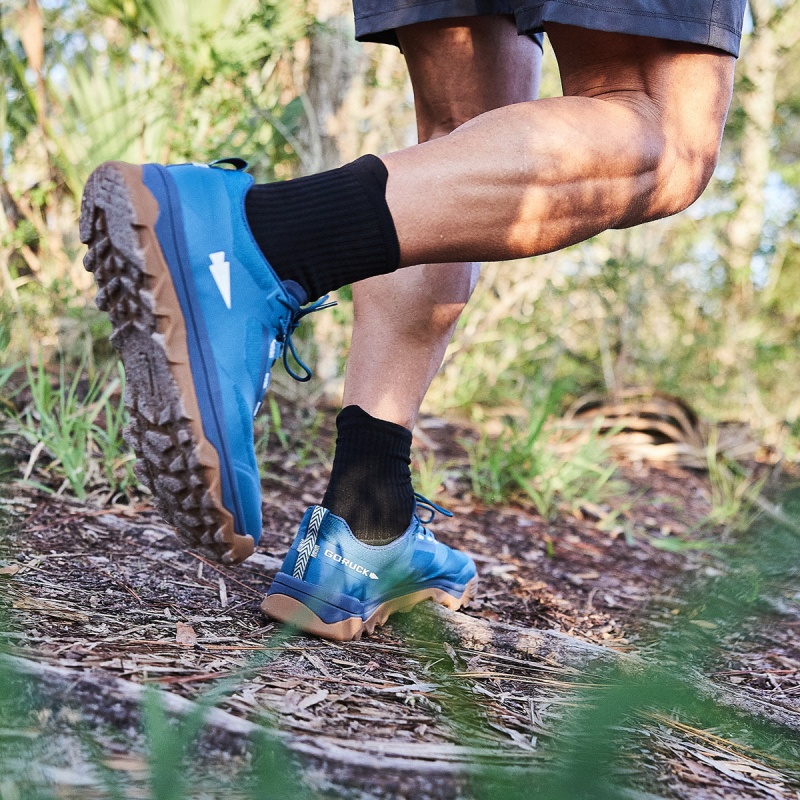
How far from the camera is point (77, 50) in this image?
3.11m

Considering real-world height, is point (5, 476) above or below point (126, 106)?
below

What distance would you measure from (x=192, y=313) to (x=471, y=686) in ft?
1.75

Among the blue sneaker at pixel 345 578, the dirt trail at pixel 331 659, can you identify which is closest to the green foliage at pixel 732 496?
the dirt trail at pixel 331 659

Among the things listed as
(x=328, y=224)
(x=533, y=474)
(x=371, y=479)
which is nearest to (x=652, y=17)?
(x=328, y=224)

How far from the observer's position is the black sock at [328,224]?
0.95m

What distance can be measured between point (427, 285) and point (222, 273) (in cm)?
45

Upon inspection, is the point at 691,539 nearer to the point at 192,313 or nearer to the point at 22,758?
the point at 192,313

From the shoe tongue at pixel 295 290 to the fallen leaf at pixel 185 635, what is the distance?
42cm

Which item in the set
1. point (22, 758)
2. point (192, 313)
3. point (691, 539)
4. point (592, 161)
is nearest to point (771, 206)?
point (691, 539)

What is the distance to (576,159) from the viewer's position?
3.25 feet

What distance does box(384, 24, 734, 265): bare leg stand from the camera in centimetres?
96

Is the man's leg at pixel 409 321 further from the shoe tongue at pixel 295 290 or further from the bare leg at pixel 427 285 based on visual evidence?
the shoe tongue at pixel 295 290

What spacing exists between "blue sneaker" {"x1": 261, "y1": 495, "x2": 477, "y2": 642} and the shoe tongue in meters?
0.34

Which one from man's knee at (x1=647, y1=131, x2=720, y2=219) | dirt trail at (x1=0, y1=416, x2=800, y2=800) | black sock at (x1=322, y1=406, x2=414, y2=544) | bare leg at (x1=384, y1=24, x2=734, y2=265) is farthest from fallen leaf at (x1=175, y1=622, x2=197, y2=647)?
man's knee at (x1=647, y1=131, x2=720, y2=219)
